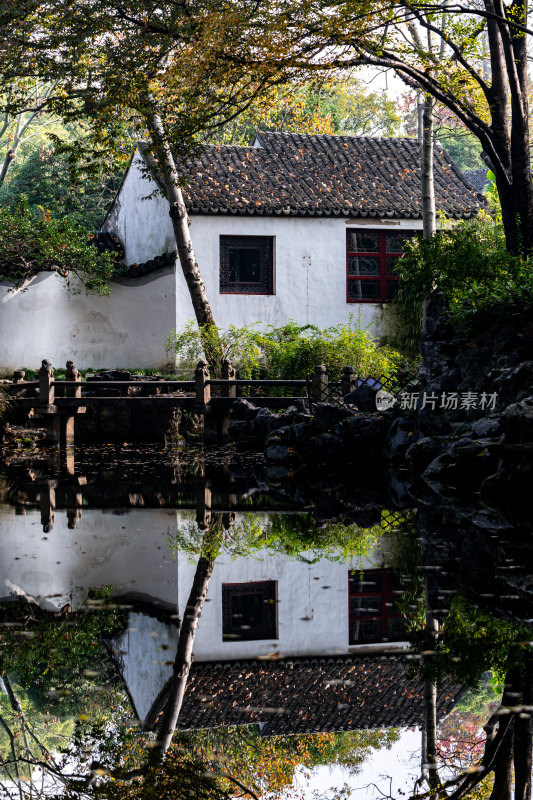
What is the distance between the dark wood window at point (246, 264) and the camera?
23000 millimetres

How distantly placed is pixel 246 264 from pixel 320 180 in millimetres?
3268

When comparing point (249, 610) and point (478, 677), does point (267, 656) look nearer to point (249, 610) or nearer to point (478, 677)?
point (249, 610)

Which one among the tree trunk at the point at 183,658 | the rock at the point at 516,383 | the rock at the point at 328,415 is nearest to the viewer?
the tree trunk at the point at 183,658

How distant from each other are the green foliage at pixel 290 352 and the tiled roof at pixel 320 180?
3.31m

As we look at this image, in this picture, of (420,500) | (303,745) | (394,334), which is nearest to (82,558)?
(303,745)

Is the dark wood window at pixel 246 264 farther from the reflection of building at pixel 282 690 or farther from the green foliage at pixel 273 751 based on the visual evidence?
the green foliage at pixel 273 751

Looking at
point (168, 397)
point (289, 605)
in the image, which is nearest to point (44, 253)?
point (168, 397)

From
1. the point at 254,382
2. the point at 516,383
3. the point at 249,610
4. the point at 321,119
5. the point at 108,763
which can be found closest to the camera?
the point at 108,763

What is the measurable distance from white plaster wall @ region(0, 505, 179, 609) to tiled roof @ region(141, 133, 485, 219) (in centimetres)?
1465

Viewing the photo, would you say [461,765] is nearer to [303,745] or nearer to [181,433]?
[303,745]

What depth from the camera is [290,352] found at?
19.0 meters

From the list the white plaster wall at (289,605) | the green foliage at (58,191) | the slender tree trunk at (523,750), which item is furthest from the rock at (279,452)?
the green foliage at (58,191)

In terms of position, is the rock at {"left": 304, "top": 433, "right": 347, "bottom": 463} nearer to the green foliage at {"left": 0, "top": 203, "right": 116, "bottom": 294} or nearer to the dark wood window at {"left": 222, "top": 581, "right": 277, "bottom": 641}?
the dark wood window at {"left": 222, "top": 581, "right": 277, "bottom": 641}

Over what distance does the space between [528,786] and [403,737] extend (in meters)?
→ 0.52
